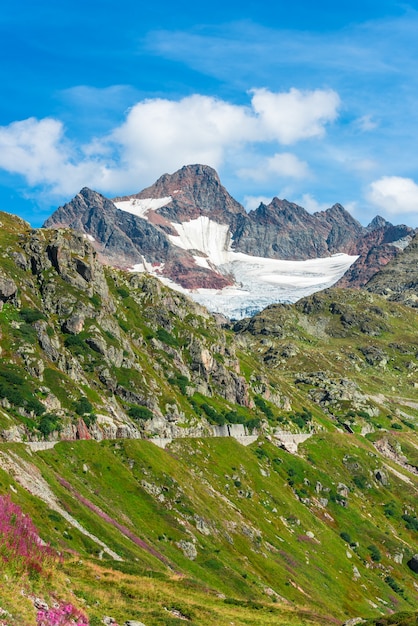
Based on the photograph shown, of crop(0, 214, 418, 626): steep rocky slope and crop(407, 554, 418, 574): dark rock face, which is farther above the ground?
crop(0, 214, 418, 626): steep rocky slope

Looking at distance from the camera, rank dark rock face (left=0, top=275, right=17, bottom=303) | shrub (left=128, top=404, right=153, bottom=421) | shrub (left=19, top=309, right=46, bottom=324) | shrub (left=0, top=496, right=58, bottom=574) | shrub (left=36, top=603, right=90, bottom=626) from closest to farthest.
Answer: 1. shrub (left=36, top=603, right=90, bottom=626)
2. shrub (left=0, top=496, right=58, bottom=574)
3. shrub (left=19, top=309, right=46, bottom=324)
4. dark rock face (left=0, top=275, right=17, bottom=303)
5. shrub (left=128, top=404, right=153, bottom=421)

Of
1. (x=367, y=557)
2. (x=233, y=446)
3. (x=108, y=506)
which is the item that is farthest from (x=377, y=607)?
(x=108, y=506)

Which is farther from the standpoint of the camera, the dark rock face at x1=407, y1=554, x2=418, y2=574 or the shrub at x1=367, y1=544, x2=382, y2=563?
the dark rock face at x1=407, y1=554, x2=418, y2=574

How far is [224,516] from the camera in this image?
15325cm

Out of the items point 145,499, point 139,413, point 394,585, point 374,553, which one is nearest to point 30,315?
point 139,413

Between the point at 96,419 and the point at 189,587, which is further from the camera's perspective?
the point at 96,419

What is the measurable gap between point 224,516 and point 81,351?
6148cm

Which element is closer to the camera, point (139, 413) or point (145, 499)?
point (145, 499)

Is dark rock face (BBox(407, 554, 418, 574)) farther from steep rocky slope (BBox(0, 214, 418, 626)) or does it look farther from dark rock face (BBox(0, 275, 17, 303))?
dark rock face (BBox(0, 275, 17, 303))

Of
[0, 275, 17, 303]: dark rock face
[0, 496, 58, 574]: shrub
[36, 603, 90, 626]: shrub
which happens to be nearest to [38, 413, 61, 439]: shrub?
[0, 275, 17, 303]: dark rock face

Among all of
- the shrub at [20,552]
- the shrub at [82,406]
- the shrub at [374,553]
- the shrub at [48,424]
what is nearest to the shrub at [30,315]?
the shrub at [82,406]

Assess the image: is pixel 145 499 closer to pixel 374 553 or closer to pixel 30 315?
pixel 30 315

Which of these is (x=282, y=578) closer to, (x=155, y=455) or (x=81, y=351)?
(x=155, y=455)

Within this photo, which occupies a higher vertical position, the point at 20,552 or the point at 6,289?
the point at 6,289
